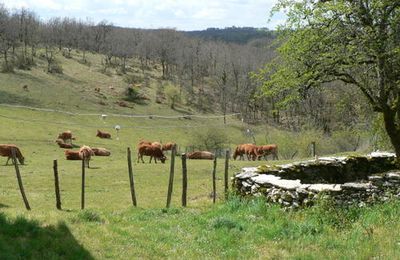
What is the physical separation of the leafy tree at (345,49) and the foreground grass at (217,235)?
6.13 m

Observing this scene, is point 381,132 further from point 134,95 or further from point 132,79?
point 132,79

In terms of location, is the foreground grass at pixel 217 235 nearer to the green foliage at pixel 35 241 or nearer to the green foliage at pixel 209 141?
the green foliage at pixel 35 241

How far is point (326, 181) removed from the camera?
62.3 ft

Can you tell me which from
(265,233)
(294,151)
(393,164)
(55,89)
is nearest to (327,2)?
(393,164)

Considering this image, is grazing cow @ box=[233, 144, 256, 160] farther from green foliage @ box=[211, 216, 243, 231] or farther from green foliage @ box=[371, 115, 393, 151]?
green foliage @ box=[211, 216, 243, 231]

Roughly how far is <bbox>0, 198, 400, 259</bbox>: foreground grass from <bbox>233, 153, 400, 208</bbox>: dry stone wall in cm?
70

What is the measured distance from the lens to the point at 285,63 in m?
19.0

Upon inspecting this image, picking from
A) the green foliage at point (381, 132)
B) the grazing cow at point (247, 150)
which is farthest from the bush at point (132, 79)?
the green foliage at point (381, 132)

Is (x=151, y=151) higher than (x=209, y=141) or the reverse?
higher

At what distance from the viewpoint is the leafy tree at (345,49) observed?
16.3 metres

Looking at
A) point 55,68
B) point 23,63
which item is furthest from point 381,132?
point 55,68

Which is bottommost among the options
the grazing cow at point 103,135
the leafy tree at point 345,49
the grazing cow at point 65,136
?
the grazing cow at point 103,135

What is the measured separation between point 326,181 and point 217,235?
29.2ft

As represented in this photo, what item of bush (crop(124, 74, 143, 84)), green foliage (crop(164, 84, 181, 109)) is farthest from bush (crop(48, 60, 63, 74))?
green foliage (crop(164, 84, 181, 109))
